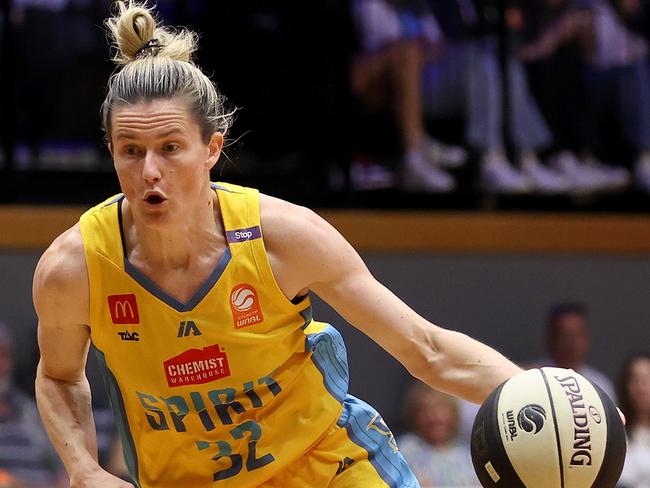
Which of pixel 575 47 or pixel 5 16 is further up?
pixel 5 16

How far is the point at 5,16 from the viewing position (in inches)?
274

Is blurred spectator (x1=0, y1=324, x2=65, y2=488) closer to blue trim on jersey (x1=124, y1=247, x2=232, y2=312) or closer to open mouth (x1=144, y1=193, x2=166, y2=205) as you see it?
blue trim on jersey (x1=124, y1=247, x2=232, y2=312)

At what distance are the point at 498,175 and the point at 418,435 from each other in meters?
1.71

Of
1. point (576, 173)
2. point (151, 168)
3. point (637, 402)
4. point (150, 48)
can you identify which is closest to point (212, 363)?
point (151, 168)

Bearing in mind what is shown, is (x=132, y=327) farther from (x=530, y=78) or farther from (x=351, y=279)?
(x=530, y=78)

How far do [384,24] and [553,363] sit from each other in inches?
87.2

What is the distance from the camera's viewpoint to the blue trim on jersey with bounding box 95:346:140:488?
321 centimetres

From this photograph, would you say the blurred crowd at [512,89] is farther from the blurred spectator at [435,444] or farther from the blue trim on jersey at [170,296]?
the blue trim on jersey at [170,296]

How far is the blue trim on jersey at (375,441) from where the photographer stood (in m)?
3.28

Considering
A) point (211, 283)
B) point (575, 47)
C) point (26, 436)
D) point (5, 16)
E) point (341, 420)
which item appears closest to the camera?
point (211, 283)

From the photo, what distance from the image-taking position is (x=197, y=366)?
10.2 feet

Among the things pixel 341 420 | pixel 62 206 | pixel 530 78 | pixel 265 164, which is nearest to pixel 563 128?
pixel 530 78

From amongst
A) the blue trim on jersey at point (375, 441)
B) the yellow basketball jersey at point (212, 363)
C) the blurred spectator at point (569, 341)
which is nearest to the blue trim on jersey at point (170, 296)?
the yellow basketball jersey at point (212, 363)

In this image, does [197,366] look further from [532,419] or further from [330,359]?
[532,419]
